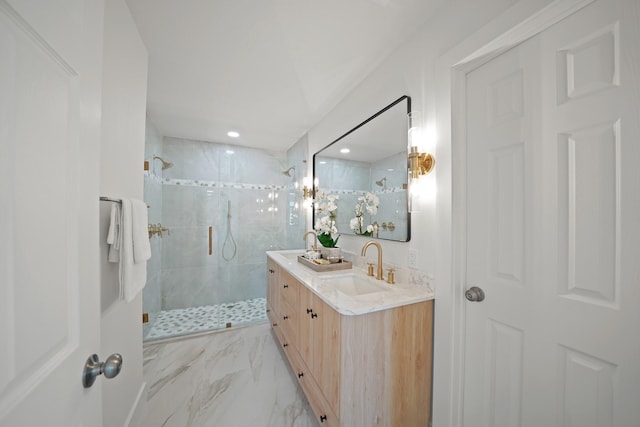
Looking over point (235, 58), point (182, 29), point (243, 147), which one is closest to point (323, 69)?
point (235, 58)

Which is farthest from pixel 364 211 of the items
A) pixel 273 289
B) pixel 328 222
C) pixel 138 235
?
pixel 138 235

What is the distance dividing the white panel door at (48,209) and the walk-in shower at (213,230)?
8.19 ft

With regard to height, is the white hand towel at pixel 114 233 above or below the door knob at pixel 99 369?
above

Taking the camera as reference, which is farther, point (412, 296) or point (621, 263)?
point (412, 296)

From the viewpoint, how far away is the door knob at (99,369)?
57 cm

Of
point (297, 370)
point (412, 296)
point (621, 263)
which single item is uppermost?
point (621, 263)

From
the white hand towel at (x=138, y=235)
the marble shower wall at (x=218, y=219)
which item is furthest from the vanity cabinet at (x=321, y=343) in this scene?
the marble shower wall at (x=218, y=219)

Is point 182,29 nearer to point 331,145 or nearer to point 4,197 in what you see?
point 331,145

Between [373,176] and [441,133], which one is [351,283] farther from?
[441,133]

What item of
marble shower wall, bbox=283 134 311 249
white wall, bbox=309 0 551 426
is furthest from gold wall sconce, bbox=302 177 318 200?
white wall, bbox=309 0 551 426

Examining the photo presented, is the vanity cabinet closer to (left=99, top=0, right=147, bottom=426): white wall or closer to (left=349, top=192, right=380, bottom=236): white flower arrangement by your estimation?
(left=349, top=192, right=380, bottom=236): white flower arrangement

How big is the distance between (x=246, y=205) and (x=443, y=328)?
3118mm

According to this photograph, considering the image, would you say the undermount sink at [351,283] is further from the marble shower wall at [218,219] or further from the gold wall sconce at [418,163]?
the marble shower wall at [218,219]

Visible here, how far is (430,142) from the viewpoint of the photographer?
1.30m
